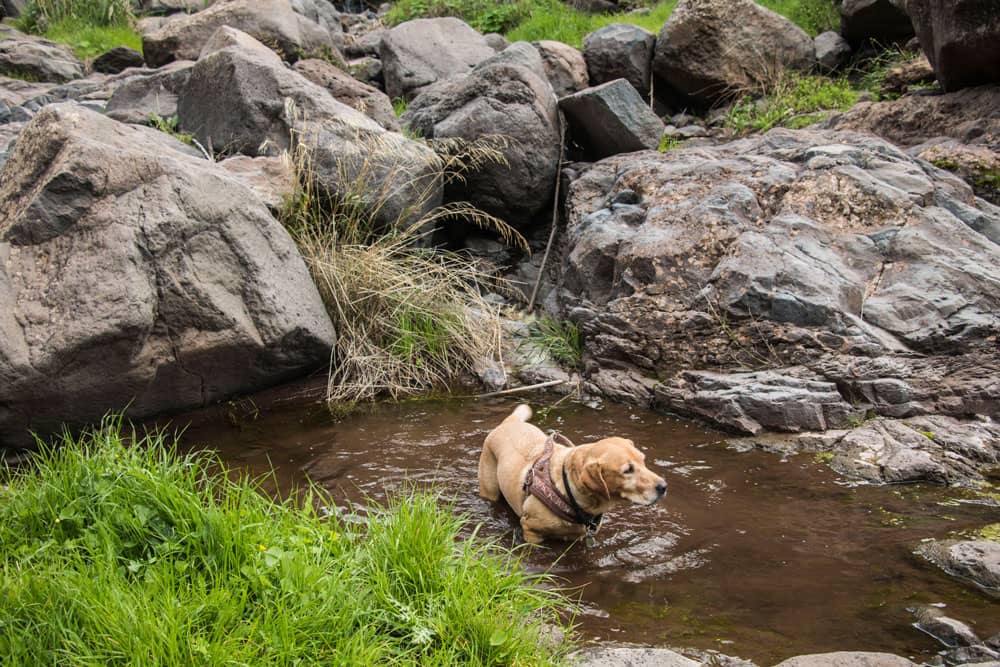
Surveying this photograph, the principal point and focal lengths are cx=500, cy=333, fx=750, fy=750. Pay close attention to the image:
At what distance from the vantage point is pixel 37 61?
13.5 m

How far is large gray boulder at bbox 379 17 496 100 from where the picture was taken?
12297mm

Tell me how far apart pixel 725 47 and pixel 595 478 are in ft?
29.8

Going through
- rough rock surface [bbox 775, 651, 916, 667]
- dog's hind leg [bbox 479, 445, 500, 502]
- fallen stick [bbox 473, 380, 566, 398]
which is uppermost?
rough rock surface [bbox 775, 651, 916, 667]

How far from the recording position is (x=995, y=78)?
8023mm

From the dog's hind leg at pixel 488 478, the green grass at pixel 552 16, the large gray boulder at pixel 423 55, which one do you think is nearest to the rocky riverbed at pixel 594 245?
the dog's hind leg at pixel 488 478

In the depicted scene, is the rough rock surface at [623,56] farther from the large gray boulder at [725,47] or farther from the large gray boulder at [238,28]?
the large gray boulder at [238,28]

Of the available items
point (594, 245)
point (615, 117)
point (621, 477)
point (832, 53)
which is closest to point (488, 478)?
point (621, 477)

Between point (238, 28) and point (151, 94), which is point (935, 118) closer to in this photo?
point (151, 94)

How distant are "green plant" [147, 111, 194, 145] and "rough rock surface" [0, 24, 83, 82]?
20.6 ft

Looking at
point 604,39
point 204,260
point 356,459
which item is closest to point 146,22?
point 604,39

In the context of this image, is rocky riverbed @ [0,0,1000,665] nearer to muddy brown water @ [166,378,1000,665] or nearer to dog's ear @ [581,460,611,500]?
muddy brown water @ [166,378,1000,665]

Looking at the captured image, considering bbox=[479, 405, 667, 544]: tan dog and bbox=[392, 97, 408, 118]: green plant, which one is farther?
bbox=[392, 97, 408, 118]: green plant

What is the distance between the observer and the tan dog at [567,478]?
3.86m

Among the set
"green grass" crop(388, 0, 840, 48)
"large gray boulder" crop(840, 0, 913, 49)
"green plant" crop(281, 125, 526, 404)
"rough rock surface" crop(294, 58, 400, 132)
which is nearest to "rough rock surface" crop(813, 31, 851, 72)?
"large gray boulder" crop(840, 0, 913, 49)
